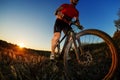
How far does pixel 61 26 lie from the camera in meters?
7.92

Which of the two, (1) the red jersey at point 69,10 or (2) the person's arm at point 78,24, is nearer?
(2) the person's arm at point 78,24

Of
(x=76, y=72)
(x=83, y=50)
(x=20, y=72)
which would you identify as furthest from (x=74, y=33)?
(x=20, y=72)

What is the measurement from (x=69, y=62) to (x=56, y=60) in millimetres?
1144

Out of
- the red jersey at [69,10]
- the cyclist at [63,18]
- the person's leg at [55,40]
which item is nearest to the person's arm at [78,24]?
the cyclist at [63,18]

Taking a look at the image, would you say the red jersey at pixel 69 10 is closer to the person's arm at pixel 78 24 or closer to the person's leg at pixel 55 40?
the person's arm at pixel 78 24

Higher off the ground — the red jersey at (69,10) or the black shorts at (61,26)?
the red jersey at (69,10)

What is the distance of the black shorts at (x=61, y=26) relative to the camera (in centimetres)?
776

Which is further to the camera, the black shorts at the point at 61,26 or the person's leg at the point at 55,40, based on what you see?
the person's leg at the point at 55,40

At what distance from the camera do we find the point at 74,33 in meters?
7.12

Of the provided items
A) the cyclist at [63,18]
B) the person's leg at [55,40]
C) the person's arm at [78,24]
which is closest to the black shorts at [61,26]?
the cyclist at [63,18]

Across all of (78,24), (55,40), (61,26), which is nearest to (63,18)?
(61,26)

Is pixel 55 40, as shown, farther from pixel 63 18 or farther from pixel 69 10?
pixel 69 10

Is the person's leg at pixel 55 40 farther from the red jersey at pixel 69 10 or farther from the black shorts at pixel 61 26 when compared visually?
the red jersey at pixel 69 10

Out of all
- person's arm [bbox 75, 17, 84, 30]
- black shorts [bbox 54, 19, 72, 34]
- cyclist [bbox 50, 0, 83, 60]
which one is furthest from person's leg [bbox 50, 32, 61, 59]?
person's arm [bbox 75, 17, 84, 30]
